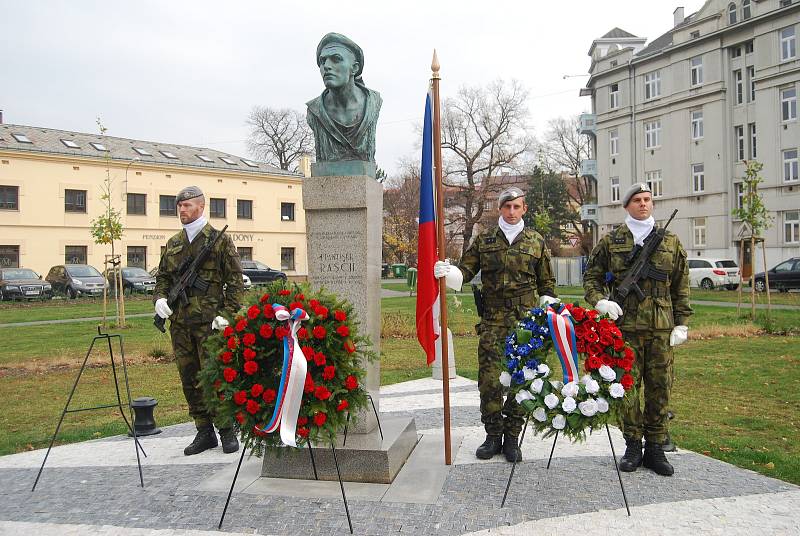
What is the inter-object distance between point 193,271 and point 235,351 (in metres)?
1.80

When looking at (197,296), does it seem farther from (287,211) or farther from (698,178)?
(287,211)

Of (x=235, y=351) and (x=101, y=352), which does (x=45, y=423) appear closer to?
(x=235, y=351)

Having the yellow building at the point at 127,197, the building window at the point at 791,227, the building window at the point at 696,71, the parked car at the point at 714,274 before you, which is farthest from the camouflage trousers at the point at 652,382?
the building window at the point at 696,71

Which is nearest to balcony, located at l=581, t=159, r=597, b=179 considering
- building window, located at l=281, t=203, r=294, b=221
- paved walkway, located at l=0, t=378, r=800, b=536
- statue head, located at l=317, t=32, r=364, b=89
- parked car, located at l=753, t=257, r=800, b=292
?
parked car, located at l=753, t=257, r=800, b=292

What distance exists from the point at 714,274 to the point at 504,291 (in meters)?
28.3

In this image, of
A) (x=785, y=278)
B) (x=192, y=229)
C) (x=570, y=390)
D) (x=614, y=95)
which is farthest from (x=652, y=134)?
(x=570, y=390)

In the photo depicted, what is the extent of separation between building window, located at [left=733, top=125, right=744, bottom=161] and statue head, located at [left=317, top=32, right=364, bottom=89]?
35705mm

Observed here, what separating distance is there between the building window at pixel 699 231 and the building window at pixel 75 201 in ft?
116

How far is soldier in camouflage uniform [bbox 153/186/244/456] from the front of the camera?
19.8ft

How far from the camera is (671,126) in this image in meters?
38.8

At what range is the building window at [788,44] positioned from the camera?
32250 mm

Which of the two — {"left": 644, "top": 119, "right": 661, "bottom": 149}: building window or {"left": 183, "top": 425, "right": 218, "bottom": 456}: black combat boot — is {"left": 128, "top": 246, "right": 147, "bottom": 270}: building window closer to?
{"left": 644, "top": 119, "right": 661, "bottom": 149}: building window

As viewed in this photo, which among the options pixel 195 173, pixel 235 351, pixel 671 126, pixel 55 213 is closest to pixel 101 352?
pixel 235 351

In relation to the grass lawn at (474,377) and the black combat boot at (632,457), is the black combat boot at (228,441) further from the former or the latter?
the black combat boot at (632,457)
